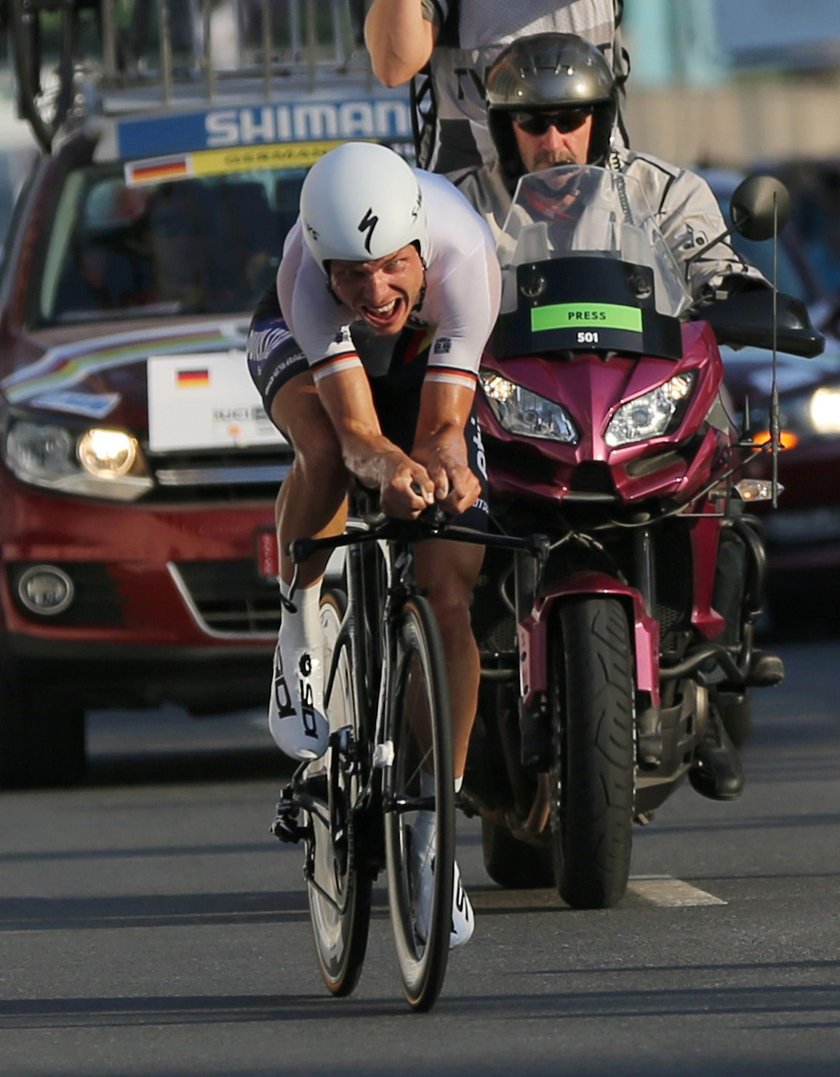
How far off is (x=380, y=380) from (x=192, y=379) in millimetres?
4066

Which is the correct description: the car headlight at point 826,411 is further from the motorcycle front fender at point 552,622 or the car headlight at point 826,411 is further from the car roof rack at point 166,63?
the motorcycle front fender at point 552,622

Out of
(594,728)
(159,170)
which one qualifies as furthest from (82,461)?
(594,728)

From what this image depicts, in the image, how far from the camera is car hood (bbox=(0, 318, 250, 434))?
35.3ft

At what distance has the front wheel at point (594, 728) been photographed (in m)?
7.05

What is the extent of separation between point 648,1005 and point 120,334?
556 cm

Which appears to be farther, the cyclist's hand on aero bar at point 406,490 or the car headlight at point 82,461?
the car headlight at point 82,461

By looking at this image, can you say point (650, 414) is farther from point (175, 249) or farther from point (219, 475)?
point (175, 249)

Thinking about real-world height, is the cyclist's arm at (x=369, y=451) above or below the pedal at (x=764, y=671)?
above

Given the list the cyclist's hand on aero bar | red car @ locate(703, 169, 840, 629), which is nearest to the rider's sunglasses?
the cyclist's hand on aero bar

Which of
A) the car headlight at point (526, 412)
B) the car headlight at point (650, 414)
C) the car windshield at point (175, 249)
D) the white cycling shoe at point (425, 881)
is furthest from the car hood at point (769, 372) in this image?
the white cycling shoe at point (425, 881)

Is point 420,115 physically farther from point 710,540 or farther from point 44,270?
point 44,270

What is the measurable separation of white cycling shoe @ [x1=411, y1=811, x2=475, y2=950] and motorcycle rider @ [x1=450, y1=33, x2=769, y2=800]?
63.4 inches

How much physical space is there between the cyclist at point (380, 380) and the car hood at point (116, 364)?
3.79 metres

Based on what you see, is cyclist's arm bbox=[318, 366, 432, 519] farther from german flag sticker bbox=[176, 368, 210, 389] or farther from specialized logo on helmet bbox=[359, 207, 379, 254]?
german flag sticker bbox=[176, 368, 210, 389]
